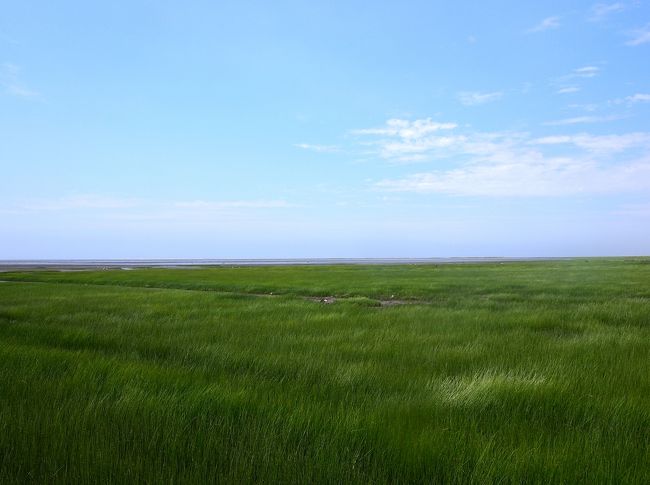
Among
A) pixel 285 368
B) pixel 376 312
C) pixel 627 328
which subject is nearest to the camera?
pixel 285 368

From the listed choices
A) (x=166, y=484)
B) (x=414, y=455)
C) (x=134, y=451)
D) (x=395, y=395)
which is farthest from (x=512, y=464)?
(x=134, y=451)

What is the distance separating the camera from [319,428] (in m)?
3.42

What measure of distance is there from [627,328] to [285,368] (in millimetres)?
7675

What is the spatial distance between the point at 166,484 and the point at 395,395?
248 cm

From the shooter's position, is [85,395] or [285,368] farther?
[285,368]

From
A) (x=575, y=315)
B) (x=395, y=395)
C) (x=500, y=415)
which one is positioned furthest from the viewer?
(x=575, y=315)

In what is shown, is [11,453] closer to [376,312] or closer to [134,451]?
[134,451]

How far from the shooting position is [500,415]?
3.98m

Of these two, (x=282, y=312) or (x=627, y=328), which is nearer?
(x=627, y=328)

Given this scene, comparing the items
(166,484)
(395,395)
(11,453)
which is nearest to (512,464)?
(395,395)

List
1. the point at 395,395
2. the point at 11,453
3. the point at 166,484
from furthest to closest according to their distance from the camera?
the point at 395,395, the point at 11,453, the point at 166,484

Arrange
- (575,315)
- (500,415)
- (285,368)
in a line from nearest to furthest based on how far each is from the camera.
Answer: (500,415)
(285,368)
(575,315)

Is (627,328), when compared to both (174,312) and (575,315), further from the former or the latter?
(174,312)

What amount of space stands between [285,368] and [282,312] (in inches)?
261
